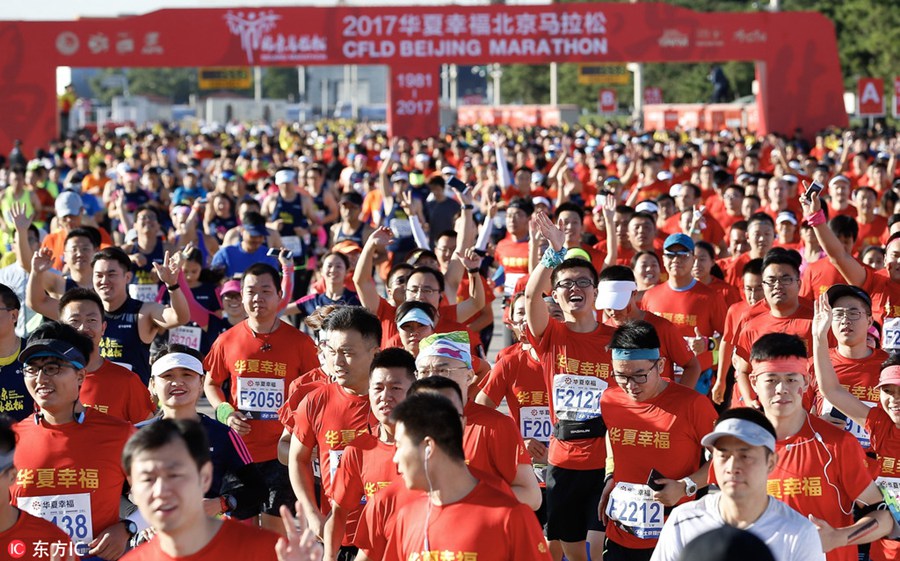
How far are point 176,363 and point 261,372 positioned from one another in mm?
1672

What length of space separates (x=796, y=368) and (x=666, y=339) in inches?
67.7

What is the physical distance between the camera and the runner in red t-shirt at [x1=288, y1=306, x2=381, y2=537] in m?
5.88

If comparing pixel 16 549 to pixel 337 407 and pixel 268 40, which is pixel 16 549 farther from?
pixel 268 40

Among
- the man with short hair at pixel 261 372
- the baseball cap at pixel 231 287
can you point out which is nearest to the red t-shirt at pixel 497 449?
the man with short hair at pixel 261 372

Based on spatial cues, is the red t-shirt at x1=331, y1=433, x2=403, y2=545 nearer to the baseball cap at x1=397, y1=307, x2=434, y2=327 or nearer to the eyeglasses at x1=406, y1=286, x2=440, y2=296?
the baseball cap at x1=397, y1=307, x2=434, y2=327

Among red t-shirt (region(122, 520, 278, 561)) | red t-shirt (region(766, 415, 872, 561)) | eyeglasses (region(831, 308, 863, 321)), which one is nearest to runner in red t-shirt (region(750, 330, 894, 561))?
red t-shirt (region(766, 415, 872, 561))

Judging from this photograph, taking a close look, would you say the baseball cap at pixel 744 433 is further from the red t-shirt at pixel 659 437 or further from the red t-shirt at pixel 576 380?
the red t-shirt at pixel 576 380

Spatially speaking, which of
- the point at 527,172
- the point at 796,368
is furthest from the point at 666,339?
the point at 527,172

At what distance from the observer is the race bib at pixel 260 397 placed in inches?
293

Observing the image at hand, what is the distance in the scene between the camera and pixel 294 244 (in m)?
13.8

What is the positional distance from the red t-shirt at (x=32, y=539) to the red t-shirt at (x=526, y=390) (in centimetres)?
303

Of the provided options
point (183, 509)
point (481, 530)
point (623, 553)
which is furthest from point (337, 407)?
point (183, 509)

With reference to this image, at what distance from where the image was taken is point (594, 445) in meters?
6.84

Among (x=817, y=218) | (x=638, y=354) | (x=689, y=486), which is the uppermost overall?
(x=817, y=218)
